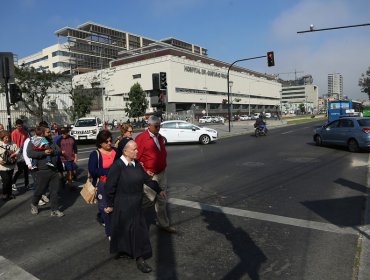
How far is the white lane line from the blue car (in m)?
10.5

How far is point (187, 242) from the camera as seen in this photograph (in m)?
4.99

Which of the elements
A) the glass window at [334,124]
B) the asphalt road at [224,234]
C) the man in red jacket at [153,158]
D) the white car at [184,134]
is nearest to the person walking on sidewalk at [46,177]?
the asphalt road at [224,234]

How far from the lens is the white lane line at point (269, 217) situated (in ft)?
17.8

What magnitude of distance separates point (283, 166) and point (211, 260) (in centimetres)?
794

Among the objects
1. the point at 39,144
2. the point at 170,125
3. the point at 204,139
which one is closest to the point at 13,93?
the point at 39,144

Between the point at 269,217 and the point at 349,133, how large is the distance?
11211 mm

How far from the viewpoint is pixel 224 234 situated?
17.4ft

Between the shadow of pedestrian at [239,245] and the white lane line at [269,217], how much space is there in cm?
21

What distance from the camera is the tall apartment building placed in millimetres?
101062

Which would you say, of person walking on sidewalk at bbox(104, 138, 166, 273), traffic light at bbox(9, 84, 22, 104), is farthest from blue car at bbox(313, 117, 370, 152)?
traffic light at bbox(9, 84, 22, 104)

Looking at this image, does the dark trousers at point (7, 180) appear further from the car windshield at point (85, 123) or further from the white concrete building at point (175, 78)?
the white concrete building at point (175, 78)

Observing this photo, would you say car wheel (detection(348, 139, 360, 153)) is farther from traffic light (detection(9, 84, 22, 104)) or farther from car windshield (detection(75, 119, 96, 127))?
car windshield (detection(75, 119, 96, 127))

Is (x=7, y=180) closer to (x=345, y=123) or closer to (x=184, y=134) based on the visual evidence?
(x=184, y=134)

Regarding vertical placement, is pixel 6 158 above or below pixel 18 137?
below
